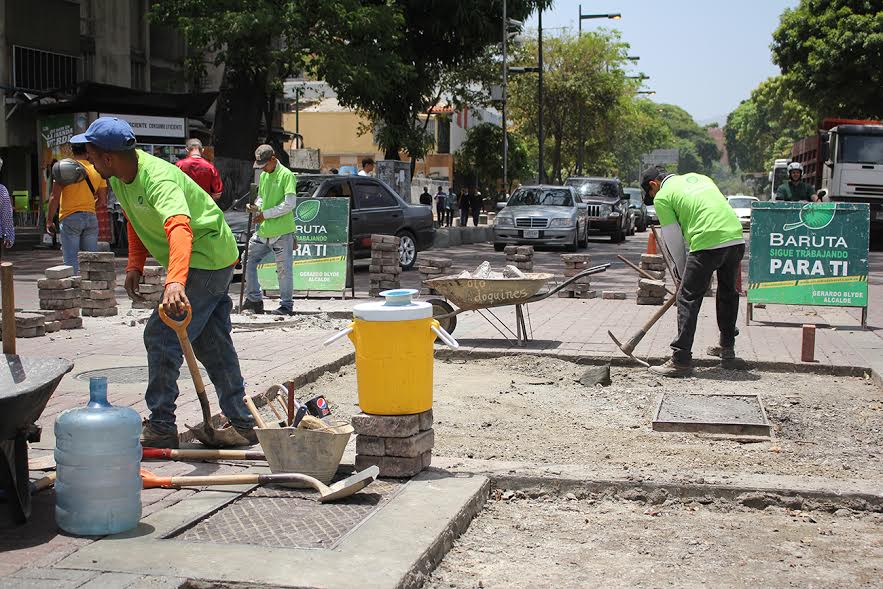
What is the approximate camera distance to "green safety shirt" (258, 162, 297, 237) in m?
11.7

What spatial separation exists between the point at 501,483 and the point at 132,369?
13.2 feet

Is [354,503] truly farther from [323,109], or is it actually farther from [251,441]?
[323,109]

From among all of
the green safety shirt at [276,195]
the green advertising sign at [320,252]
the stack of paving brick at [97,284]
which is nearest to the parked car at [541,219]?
the green advertising sign at [320,252]

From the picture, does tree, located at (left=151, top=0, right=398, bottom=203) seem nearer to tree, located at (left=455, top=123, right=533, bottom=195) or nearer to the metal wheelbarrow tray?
the metal wheelbarrow tray

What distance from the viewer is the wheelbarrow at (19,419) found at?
4098 millimetres

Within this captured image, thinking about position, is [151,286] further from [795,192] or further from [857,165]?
[857,165]

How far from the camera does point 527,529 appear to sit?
474 centimetres

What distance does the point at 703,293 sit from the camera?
29.3 ft

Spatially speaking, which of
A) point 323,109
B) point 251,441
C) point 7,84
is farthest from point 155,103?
point 323,109

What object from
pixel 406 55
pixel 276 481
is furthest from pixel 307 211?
pixel 406 55

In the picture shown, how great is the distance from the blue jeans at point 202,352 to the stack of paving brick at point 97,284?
6.57 meters

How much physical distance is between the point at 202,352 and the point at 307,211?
8419mm

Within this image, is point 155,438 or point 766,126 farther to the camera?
point 766,126

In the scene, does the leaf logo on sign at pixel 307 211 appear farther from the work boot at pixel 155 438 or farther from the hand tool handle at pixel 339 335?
the hand tool handle at pixel 339 335
